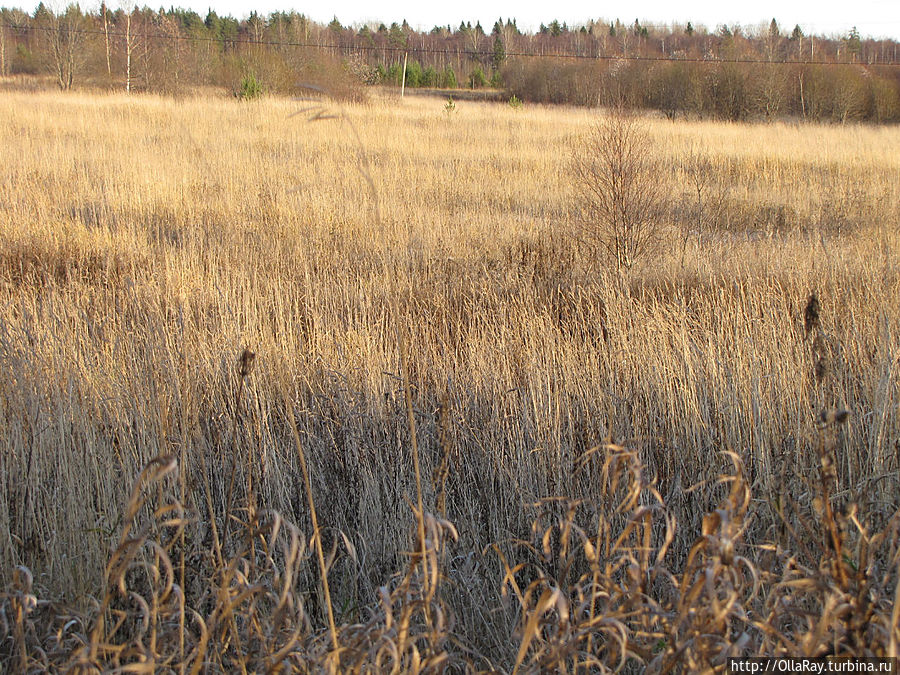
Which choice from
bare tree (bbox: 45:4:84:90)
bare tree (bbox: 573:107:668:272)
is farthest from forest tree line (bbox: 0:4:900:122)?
bare tree (bbox: 573:107:668:272)

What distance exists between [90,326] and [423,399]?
2100mm

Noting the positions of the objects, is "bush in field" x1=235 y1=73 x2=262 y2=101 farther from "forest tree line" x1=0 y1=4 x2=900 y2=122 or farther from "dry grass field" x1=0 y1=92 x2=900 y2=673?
"dry grass field" x1=0 y1=92 x2=900 y2=673

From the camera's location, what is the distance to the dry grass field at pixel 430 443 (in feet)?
4.85

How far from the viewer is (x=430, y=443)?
3.07 meters

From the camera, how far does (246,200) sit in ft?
25.3

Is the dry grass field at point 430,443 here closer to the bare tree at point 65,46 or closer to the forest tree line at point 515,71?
the forest tree line at point 515,71

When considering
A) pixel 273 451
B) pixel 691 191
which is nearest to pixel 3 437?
pixel 273 451

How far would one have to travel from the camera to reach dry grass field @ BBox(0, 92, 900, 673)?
58.2 inches

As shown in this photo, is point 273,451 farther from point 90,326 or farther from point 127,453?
point 90,326

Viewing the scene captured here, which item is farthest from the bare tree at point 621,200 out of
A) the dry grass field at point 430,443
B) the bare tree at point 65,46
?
the bare tree at point 65,46

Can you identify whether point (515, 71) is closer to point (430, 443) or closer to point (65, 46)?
point (65, 46)

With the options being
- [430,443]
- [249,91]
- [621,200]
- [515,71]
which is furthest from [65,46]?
[430,443]

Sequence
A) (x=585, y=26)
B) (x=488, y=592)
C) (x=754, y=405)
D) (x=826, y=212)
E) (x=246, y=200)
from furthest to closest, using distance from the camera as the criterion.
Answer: (x=585, y=26)
(x=826, y=212)
(x=246, y=200)
(x=754, y=405)
(x=488, y=592)

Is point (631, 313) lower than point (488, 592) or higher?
higher
